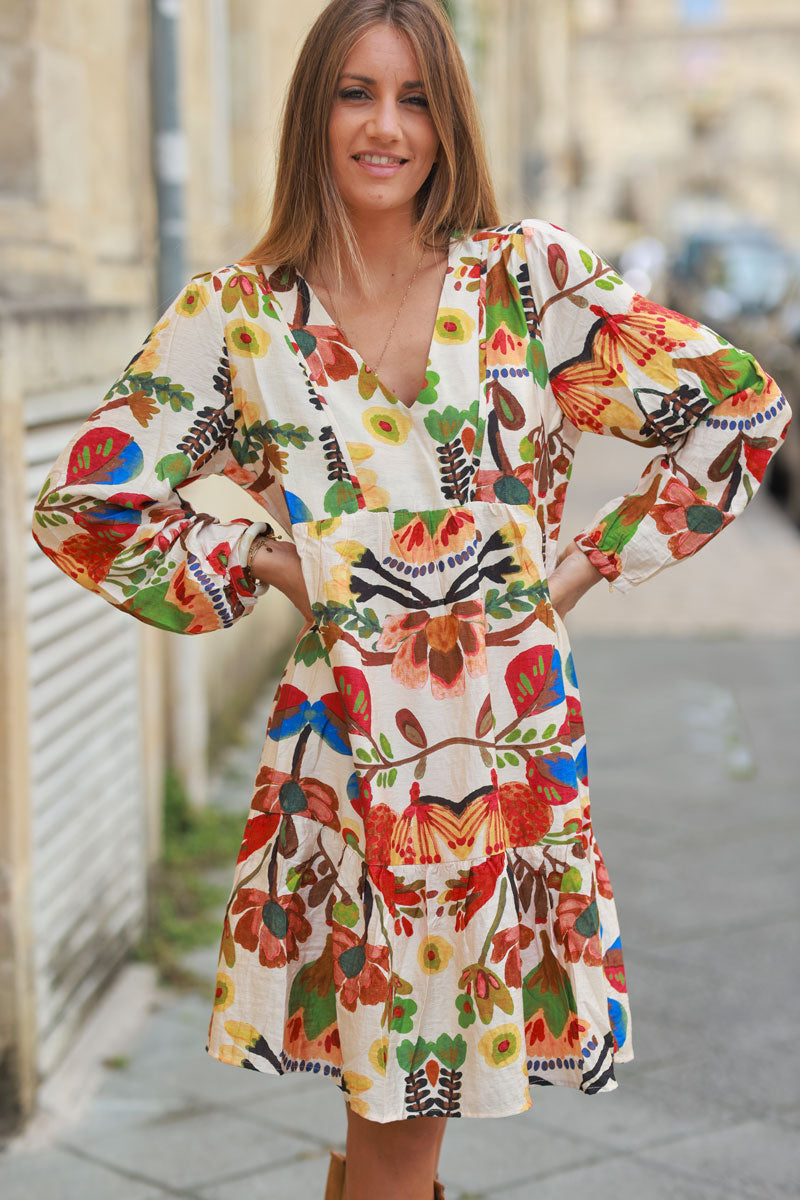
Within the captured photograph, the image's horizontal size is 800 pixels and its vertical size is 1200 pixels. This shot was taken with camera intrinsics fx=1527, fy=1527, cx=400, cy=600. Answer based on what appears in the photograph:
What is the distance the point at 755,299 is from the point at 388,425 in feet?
64.0

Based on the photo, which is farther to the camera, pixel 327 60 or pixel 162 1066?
pixel 162 1066

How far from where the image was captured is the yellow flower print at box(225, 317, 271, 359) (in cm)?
197

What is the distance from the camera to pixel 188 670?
4871mm

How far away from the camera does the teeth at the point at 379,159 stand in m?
1.99

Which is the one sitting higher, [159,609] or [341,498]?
[341,498]

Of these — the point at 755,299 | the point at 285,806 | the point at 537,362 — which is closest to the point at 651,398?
the point at 537,362

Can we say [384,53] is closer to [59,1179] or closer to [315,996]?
[315,996]

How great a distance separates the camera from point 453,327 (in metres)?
1.95

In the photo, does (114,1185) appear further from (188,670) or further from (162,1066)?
(188,670)

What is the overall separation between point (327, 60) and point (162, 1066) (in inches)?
91.6

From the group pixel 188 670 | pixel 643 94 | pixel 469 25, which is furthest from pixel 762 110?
pixel 188 670

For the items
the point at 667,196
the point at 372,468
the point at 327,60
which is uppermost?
the point at 327,60

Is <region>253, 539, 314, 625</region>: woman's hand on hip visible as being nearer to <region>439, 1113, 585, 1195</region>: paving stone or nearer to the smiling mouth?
the smiling mouth

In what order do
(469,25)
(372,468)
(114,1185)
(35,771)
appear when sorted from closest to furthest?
(372,468)
(114,1185)
(35,771)
(469,25)
